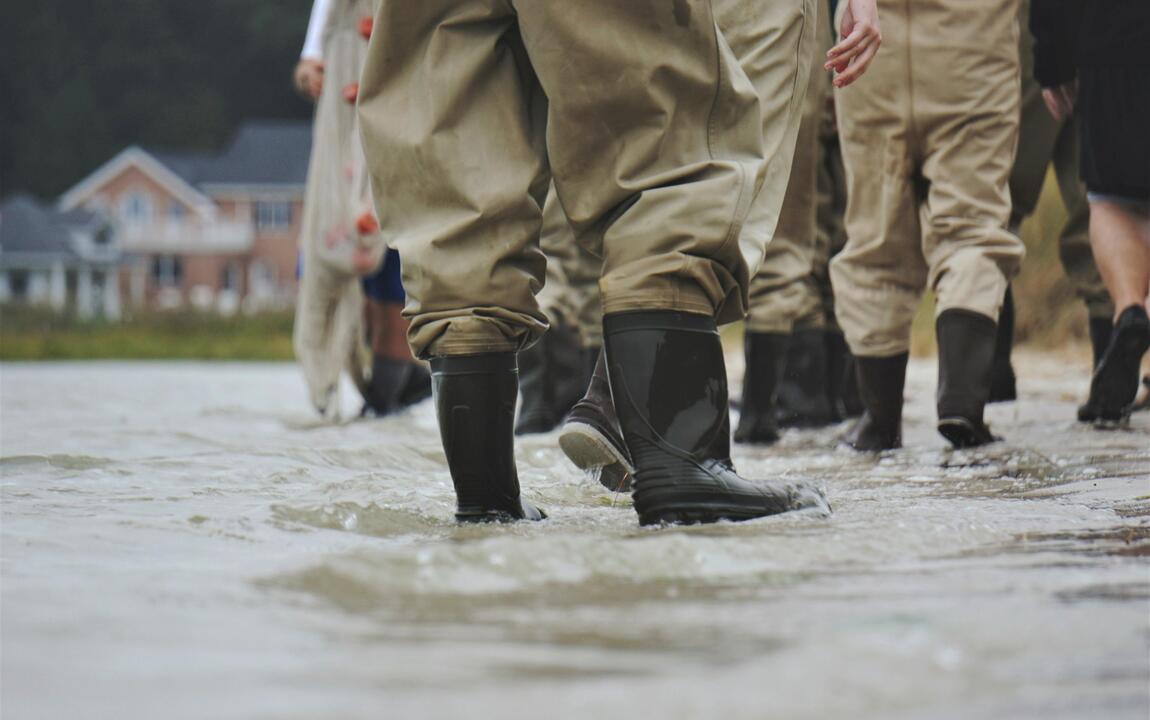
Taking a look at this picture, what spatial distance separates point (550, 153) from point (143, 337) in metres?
19.9

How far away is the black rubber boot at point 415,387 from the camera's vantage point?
591 cm

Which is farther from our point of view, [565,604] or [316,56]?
[316,56]

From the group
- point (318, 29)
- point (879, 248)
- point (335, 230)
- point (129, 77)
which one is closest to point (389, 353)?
point (335, 230)

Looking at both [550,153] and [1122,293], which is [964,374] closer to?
[1122,293]

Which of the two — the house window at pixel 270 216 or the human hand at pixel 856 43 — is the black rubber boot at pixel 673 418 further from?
the house window at pixel 270 216

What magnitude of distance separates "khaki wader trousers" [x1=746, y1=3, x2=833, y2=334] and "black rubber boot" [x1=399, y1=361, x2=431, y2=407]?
190cm

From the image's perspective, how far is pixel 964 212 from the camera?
3729 mm

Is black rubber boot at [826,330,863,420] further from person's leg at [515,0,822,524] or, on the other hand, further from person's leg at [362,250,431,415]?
person's leg at [515,0,822,524]

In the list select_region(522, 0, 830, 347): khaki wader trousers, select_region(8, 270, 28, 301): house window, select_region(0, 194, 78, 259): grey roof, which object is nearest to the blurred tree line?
select_region(0, 194, 78, 259): grey roof

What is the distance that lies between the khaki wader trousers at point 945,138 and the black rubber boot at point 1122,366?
34cm

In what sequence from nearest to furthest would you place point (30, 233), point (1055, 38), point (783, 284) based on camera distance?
point (1055, 38), point (783, 284), point (30, 233)

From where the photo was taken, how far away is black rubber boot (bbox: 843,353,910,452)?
12.7 feet

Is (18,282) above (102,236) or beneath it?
beneath

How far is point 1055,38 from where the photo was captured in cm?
412
